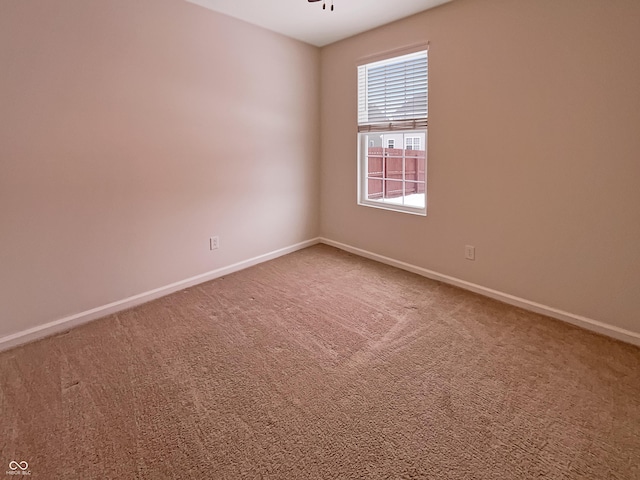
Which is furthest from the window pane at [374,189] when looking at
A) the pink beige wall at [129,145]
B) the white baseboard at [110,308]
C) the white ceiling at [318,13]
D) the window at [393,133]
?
the white ceiling at [318,13]

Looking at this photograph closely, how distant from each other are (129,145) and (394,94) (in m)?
2.46

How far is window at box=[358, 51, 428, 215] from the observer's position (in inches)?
132

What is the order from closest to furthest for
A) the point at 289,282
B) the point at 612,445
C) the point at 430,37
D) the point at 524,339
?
1. the point at 612,445
2. the point at 524,339
3. the point at 430,37
4. the point at 289,282

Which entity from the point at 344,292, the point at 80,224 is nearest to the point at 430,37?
the point at 344,292

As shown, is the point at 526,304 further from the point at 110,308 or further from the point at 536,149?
the point at 110,308

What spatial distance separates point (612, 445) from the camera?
1.51m

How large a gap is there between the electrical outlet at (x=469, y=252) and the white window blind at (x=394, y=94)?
1182mm

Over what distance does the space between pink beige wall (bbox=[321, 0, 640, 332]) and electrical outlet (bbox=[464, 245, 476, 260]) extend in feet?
0.13

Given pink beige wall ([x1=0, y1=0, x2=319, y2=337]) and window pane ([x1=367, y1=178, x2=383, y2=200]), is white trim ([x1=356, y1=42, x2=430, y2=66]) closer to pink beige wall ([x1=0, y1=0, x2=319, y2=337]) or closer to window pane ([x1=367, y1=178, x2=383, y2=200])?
pink beige wall ([x1=0, y1=0, x2=319, y2=337])

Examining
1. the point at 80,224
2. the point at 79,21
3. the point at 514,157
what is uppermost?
the point at 79,21

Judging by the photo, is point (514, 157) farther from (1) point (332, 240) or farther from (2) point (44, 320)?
(2) point (44, 320)

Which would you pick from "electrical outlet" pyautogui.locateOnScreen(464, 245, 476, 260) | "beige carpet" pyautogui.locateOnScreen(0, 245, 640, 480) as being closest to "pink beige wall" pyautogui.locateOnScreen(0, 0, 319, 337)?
"beige carpet" pyautogui.locateOnScreen(0, 245, 640, 480)

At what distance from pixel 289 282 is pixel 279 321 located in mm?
765

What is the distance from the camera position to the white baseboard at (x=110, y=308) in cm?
236
